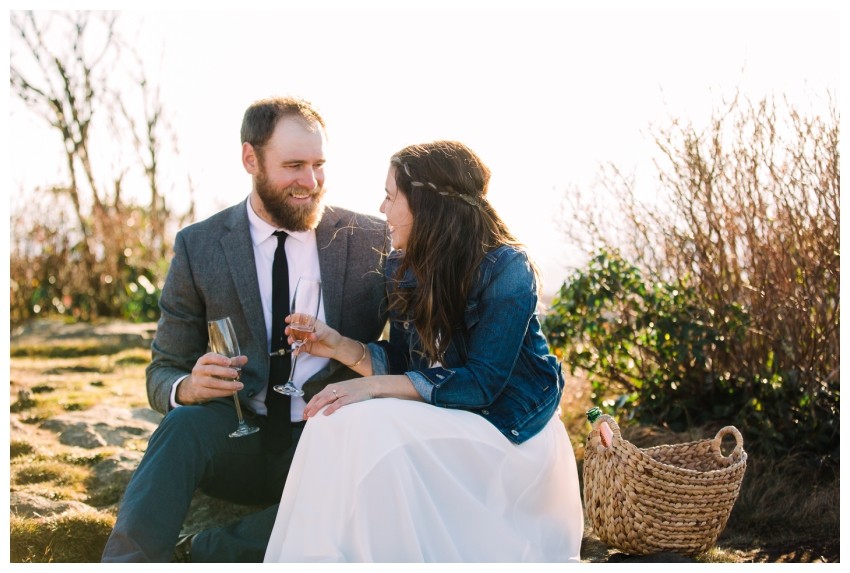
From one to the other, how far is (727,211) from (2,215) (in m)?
3.38

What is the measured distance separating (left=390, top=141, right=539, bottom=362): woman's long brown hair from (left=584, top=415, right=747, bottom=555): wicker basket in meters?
0.68

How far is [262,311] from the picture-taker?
3.63 m

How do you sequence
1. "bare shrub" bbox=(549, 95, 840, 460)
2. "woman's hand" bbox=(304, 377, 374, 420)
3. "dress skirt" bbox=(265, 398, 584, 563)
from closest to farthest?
1. "dress skirt" bbox=(265, 398, 584, 563)
2. "woman's hand" bbox=(304, 377, 374, 420)
3. "bare shrub" bbox=(549, 95, 840, 460)

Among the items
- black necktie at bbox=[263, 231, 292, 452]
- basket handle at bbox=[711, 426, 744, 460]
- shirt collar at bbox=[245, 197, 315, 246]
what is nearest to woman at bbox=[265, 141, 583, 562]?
black necktie at bbox=[263, 231, 292, 452]

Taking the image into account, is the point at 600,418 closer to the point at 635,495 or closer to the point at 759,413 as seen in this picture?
the point at 635,495

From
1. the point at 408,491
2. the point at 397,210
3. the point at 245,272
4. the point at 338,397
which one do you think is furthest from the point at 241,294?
the point at 408,491

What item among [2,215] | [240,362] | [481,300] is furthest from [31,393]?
[481,300]

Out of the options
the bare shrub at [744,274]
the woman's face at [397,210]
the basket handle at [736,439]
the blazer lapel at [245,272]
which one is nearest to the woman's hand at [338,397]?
the woman's face at [397,210]

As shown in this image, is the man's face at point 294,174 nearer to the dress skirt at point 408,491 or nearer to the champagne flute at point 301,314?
the champagne flute at point 301,314

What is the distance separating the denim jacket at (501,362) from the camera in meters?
2.93

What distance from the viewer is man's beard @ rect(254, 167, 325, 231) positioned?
145 inches

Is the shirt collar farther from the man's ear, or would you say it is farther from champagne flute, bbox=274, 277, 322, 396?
champagne flute, bbox=274, 277, 322, 396

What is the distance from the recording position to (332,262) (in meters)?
3.71

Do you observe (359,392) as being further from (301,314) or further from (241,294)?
Result: (241,294)
